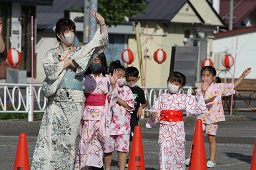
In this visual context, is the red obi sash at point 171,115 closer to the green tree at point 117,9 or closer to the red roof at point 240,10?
the green tree at point 117,9

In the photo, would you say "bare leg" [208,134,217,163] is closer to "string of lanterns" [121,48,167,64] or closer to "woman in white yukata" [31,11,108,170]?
"woman in white yukata" [31,11,108,170]

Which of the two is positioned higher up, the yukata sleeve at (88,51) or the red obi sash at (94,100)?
the yukata sleeve at (88,51)

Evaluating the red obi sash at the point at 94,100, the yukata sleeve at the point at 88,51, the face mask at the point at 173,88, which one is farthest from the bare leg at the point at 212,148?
the yukata sleeve at the point at 88,51

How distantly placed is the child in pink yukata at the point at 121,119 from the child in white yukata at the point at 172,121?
2.98 feet

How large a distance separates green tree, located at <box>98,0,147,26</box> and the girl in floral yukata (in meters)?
18.4

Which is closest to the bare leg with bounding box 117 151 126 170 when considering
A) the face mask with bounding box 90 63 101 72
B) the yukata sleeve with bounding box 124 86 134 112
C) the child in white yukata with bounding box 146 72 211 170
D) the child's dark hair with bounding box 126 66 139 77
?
the yukata sleeve with bounding box 124 86 134 112

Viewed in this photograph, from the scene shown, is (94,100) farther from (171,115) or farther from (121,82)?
(121,82)

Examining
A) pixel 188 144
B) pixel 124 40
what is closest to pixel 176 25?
pixel 124 40

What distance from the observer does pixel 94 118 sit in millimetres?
10375

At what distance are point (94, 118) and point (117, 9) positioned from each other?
19327mm

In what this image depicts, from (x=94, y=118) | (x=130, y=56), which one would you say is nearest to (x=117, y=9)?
(x=130, y=56)

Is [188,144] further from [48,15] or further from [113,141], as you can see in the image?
[48,15]

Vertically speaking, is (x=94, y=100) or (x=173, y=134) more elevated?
(x=94, y=100)

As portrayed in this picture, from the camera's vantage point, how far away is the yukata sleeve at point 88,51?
29.5 feet
